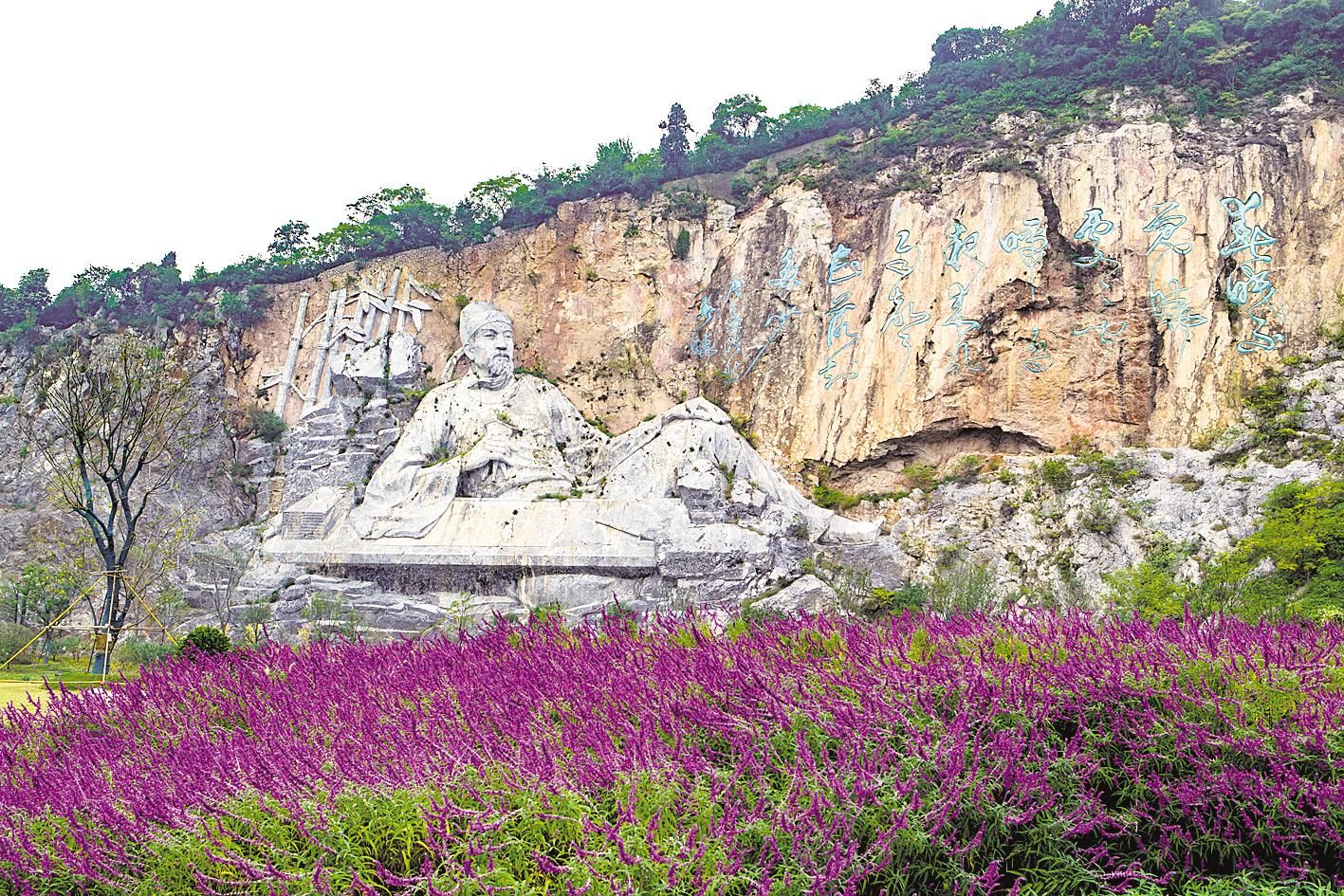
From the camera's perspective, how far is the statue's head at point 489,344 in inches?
822

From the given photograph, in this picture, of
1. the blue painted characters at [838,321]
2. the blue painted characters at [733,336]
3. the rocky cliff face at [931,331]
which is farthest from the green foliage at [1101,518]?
the blue painted characters at [733,336]

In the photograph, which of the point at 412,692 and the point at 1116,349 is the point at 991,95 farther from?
the point at 412,692

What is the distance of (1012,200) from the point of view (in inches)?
837

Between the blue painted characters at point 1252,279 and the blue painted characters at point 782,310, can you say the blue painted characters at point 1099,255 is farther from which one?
the blue painted characters at point 782,310

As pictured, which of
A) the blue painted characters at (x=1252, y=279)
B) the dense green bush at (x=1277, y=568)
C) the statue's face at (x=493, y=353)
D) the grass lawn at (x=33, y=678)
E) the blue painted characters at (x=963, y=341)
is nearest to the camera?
the grass lawn at (x=33, y=678)

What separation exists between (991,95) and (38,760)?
24301mm

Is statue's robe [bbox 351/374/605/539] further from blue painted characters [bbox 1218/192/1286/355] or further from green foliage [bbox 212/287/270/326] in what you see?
blue painted characters [bbox 1218/192/1286/355]

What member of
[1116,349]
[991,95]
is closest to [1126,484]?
[1116,349]

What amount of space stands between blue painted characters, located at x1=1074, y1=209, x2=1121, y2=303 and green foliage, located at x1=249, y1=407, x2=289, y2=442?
64.6ft

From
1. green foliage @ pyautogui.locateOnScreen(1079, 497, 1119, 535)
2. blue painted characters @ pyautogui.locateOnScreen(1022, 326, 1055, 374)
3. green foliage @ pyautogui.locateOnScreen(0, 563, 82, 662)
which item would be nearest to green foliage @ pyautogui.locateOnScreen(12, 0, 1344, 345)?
blue painted characters @ pyautogui.locateOnScreen(1022, 326, 1055, 374)

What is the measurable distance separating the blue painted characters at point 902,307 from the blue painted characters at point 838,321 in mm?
775

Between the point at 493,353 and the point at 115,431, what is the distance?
7.06 m

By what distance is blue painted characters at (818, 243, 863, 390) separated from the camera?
22156 millimetres

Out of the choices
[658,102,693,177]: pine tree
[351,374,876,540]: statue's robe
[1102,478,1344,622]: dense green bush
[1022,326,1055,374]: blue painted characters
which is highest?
[658,102,693,177]: pine tree
